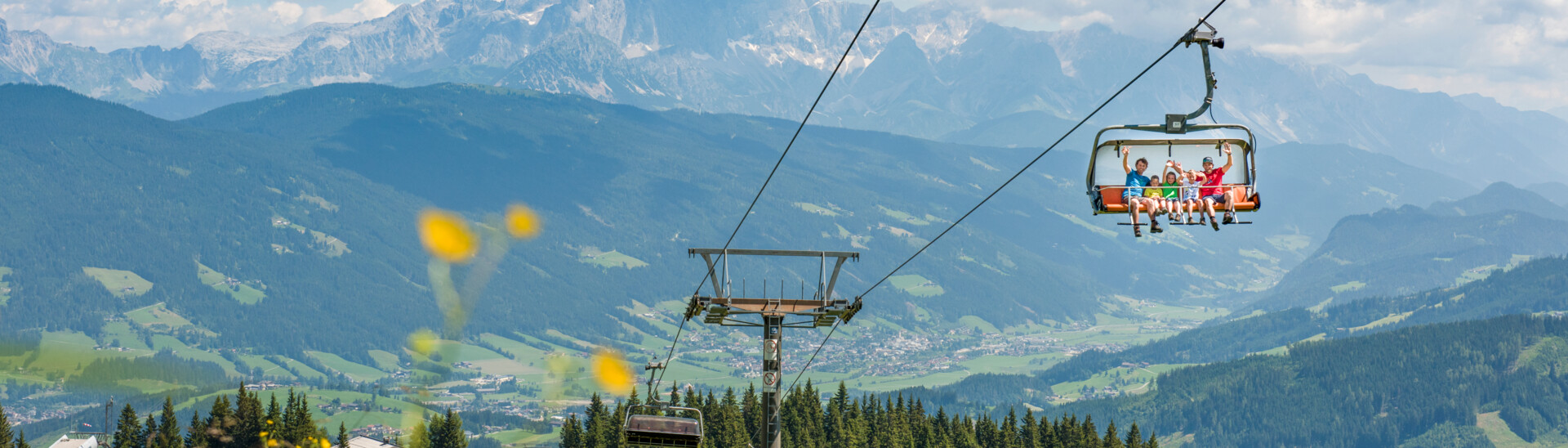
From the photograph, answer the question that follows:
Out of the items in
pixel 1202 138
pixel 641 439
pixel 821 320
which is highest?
pixel 1202 138

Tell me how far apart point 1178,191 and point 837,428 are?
97243 millimetres

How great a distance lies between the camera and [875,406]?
141125mm

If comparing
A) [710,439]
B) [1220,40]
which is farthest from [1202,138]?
[710,439]

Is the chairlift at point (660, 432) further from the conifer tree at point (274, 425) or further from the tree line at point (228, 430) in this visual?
the tree line at point (228, 430)

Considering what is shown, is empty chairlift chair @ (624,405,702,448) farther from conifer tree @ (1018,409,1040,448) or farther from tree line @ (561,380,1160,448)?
conifer tree @ (1018,409,1040,448)

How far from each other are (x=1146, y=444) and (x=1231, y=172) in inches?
4899

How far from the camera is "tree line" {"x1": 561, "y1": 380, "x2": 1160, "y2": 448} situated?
108 m

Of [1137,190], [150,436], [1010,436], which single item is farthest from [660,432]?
[1010,436]

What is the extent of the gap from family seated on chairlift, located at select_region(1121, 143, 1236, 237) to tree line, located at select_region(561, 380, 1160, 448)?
79825 mm

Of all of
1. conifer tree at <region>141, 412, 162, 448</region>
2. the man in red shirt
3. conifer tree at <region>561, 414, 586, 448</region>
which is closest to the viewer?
the man in red shirt

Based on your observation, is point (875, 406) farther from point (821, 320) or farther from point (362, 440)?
→ point (821, 320)

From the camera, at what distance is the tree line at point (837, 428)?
10825cm

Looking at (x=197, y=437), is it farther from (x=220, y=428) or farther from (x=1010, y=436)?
(x=1010, y=436)

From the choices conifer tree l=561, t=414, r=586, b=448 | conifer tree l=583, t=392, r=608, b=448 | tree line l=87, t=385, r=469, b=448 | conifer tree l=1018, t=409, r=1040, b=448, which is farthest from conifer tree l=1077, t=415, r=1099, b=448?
tree line l=87, t=385, r=469, b=448
